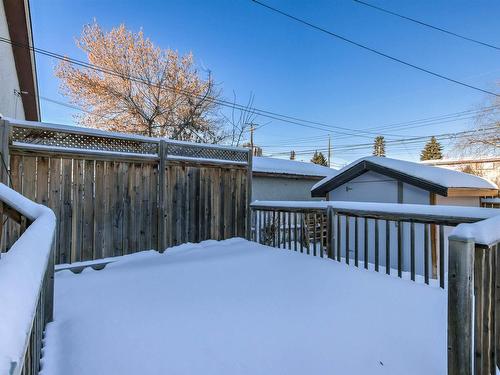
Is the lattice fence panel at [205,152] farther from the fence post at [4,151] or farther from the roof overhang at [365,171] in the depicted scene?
the roof overhang at [365,171]

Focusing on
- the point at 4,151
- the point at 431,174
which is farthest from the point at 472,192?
the point at 4,151

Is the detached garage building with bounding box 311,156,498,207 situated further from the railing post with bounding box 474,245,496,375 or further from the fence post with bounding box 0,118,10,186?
the fence post with bounding box 0,118,10,186

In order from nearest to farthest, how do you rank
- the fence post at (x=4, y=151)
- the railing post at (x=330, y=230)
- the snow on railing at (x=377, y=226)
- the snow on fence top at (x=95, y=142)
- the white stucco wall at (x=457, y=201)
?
the snow on railing at (x=377, y=226) < the fence post at (x=4, y=151) < the snow on fence top at (x=95, y=142) < the railing post at (x=330, y=230) < the white stucco wall at (x=457, y=201)

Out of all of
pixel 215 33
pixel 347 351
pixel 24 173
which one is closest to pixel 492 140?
pixel 215 33

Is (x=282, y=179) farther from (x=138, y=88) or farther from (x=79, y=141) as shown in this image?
(x=79, y=141)

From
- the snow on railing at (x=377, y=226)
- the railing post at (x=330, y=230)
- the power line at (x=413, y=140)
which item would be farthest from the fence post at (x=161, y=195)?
the power line at (x=413, y=140)

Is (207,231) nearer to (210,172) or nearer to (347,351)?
(210,172)

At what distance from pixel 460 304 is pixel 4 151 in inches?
156

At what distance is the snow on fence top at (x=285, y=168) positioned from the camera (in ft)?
35.9

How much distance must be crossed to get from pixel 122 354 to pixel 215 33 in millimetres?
11266

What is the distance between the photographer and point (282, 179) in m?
11.7

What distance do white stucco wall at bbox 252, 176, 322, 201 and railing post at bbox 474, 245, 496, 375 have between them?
932 centimetres

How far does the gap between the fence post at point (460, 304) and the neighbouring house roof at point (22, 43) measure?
5889 mm

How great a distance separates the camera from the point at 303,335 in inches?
75.9
